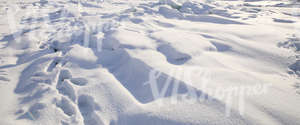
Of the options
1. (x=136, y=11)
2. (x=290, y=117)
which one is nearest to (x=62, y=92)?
(x=290, y=117)

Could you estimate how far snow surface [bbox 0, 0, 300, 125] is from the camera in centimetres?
109

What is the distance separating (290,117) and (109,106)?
3.64 feet

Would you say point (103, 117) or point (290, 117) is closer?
point (290, 117)

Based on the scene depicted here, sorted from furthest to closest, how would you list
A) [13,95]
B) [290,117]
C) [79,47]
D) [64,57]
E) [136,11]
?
[136,11], [79,47], [64,57], [13,95], [290,117]

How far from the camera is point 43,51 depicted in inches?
79.7

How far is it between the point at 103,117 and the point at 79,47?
1166 mm

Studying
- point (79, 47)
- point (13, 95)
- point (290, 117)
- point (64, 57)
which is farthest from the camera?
point (79, 47)

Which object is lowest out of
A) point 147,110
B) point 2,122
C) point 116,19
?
point 2,122

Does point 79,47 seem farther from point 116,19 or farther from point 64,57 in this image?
point 116,19

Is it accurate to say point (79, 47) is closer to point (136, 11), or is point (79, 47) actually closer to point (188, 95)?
point (188, 95)

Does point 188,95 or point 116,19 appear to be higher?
point 116,19

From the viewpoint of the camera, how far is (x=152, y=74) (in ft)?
4.72

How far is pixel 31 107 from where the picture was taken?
47.8 inches

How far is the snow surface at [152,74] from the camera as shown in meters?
1.09
